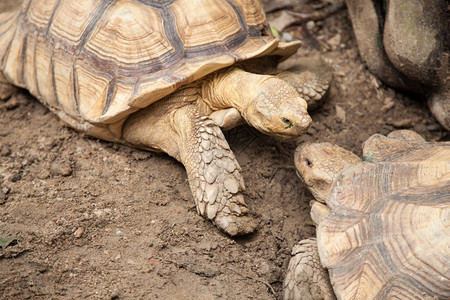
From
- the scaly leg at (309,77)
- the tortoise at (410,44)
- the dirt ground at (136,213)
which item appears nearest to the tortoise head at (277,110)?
the dirt ground at (136,213)

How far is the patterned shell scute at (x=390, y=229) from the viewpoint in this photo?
2.20 metres

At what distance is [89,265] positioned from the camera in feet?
8.30

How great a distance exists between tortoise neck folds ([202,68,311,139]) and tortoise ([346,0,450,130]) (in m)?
1.22

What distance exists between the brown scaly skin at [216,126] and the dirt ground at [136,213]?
15cm

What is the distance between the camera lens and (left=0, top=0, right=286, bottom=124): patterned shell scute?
295 cm

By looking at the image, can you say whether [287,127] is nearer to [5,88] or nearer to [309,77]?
[309,77]

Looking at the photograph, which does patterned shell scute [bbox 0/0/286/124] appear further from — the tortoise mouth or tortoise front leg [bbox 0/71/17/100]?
tortoise front leg [bbox 0/71/17/100]

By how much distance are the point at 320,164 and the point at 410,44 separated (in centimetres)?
133

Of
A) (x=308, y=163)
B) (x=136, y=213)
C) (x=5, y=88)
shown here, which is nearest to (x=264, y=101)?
(x=308, y=163)

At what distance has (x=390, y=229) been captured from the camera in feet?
7.63

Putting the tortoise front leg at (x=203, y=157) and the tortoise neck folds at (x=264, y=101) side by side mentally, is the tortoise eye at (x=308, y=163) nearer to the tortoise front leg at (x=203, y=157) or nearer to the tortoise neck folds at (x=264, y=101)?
the tortoise neck folds at (x=264, y=101)

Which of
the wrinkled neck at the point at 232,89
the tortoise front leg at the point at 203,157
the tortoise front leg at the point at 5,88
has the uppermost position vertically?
the wrinkled neck at the point at 232,89

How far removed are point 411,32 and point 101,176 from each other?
240cm

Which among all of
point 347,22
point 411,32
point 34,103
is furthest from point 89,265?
point 347,22
